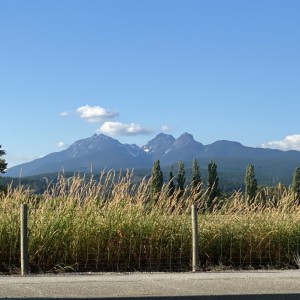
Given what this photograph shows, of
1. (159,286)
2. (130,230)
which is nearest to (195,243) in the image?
(130,230)

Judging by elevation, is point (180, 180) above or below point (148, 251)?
above

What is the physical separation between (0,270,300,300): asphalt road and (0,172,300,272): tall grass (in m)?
1.12

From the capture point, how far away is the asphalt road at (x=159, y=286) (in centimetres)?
750

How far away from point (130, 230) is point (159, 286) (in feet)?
9.46

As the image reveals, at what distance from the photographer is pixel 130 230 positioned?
11.0 metres

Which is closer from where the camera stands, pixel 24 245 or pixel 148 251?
pixel 24 245

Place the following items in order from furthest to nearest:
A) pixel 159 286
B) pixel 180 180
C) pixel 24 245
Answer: pixel 180 180 → pixel 24 245 → pixel 159 286

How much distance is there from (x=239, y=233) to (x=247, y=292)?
12.9 ft

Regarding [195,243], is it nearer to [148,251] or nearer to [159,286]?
[148,251]

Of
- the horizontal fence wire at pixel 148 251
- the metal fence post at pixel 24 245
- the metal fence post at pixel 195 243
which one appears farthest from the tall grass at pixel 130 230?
the metal fence post at pixel 24 245

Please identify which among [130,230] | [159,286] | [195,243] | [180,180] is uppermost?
[180,180]

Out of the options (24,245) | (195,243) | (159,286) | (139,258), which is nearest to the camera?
(159,286)

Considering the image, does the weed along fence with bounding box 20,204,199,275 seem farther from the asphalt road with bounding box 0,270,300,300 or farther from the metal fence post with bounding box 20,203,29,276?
the asphalt road with bounding box 0,270,300,300

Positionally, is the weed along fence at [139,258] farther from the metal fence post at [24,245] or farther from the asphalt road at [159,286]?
the asphalt road at [159,286]
